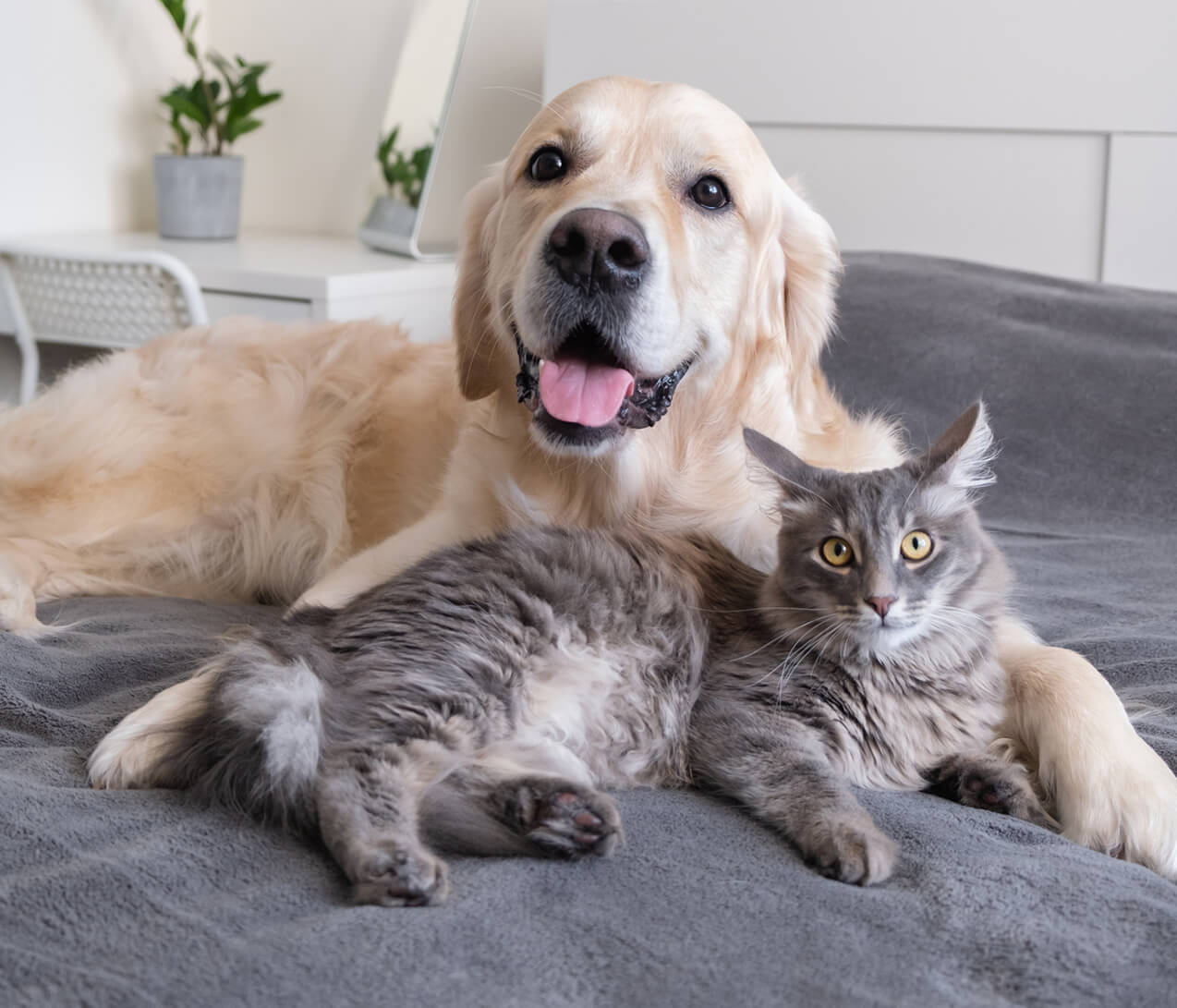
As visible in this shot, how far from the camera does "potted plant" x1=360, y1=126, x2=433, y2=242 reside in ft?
13.6

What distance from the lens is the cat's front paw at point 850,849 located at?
4.09 feet

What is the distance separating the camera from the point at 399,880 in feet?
3.79

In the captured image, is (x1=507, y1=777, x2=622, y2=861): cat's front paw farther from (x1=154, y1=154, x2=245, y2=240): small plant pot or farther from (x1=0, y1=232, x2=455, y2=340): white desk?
(x1=154, y1=154, x2=245, y2=240): small plant pot

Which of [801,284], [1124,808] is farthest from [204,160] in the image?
[1124,808]

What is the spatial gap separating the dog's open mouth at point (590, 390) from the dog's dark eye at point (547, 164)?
0.31 metres

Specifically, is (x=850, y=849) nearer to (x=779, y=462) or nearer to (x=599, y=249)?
(x=779, y=462)

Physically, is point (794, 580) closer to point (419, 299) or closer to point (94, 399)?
point (94, 399)

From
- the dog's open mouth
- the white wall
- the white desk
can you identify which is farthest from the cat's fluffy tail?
the white wall

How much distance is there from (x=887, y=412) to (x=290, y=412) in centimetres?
135

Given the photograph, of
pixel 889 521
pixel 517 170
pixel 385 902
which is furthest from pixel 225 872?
pixel 517 170

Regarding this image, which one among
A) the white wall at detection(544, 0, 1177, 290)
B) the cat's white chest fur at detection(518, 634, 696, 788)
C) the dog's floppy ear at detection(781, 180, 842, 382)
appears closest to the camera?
the cat's white chest fur at detection(518, 634, 696, 788)

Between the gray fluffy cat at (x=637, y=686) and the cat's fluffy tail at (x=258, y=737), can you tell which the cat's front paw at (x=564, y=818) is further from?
the cat's fluffy tail at (x=258, y=737)

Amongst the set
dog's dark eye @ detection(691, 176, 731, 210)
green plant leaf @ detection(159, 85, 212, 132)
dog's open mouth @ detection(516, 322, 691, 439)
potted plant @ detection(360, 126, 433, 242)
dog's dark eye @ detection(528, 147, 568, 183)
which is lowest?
dog's open mouth @ detection(516, 322, 691, 439)

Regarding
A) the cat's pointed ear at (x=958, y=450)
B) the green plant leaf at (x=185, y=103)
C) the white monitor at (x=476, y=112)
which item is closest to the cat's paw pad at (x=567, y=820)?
the cat's pointed ear at (x=958, y=450)
